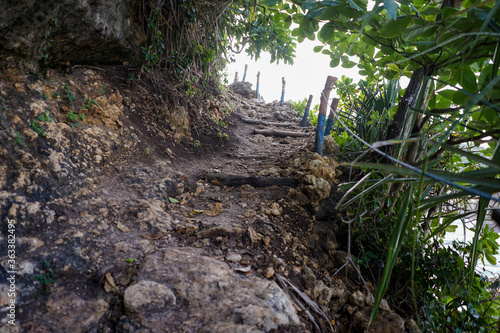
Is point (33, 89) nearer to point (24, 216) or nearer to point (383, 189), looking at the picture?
point (24, 216)

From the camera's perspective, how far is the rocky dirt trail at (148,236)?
3.26ft

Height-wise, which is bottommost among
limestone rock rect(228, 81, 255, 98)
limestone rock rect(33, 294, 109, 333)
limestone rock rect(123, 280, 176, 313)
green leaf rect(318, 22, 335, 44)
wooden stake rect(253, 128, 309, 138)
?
limestone rock rect(33, 294, 109, 333)

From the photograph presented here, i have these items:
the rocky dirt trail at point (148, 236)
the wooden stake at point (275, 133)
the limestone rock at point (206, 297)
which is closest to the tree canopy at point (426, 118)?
the rocky dirt trail at point (148, 236)

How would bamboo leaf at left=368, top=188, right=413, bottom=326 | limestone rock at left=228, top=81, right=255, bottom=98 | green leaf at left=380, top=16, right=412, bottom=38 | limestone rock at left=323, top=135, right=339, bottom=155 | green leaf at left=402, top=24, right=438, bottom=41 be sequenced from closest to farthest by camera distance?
1. bamboo leaf at left=368, top=188, right=413, bottom=326
2. green leaf at left=402, top=24, right=438, bottom=41
3. green leaf at left=380, top=16, right=412, bottom=38
4. limestone rock at left=323, top=135, right=339, bottom=155
5. limestone rock at left=228, top=81, right=255, bottom=98

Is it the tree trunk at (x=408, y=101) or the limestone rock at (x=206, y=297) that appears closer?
the limestone rock at (x=206, y=297)

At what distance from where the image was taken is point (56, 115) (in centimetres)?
164

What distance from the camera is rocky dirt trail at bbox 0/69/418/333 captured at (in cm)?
99

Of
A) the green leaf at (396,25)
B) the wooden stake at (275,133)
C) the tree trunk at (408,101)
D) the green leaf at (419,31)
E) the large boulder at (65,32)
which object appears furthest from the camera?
the wooden stake at (275,133)

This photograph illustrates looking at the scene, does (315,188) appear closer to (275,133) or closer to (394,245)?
A: (394,245)

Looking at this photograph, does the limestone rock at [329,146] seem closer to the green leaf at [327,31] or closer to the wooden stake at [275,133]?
the green leaf at [327,31]

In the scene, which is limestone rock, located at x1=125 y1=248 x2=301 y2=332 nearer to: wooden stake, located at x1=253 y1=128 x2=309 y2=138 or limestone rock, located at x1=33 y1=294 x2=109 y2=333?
limestone rock, located at x1=33 y1=294 x2=109 y2=333

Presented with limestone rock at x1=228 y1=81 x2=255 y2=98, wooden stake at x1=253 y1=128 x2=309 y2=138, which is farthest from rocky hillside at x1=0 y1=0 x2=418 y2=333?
limestone rock at x1=228 y1=81 x2=255 y2=98

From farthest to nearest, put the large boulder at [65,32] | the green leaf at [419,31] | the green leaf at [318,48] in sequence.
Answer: the green leaf at [318,48] < the large boulder at [65,32] < the green leaf at [419,31]

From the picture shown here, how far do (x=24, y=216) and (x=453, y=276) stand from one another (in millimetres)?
2454
